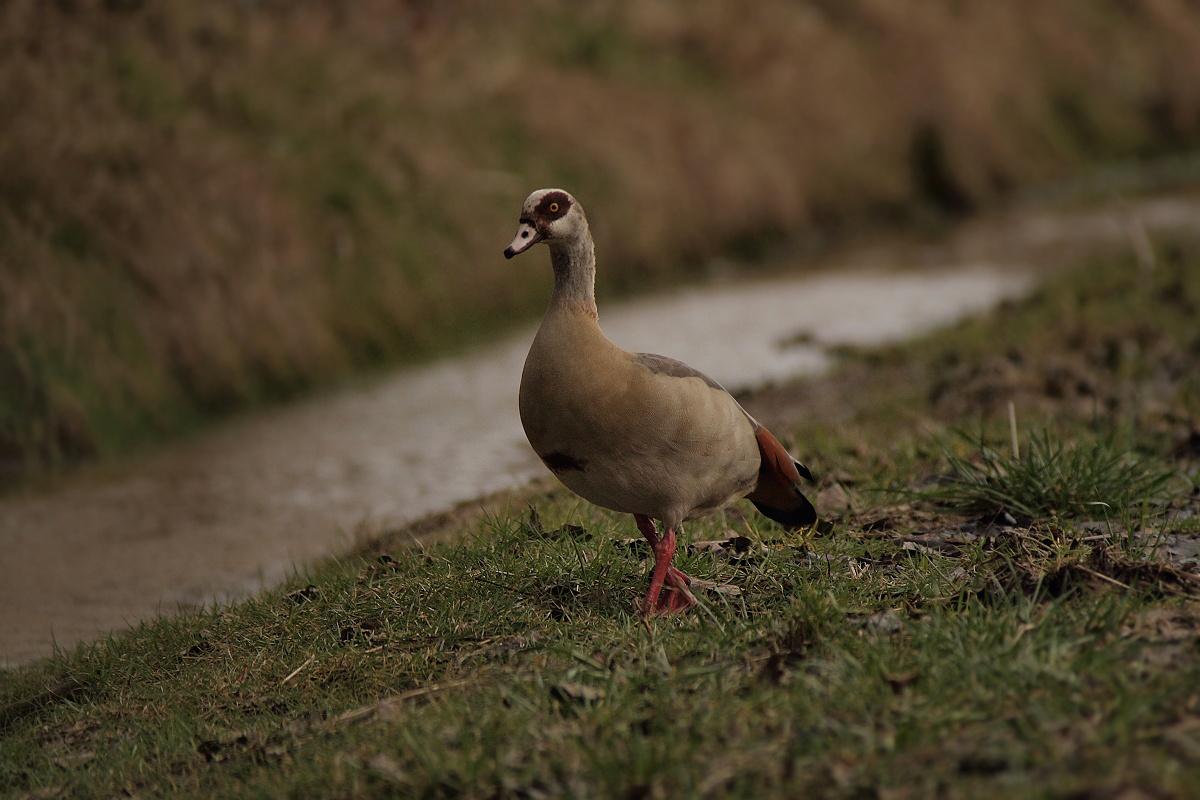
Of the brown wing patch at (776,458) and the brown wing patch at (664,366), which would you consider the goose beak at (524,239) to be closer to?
the brown wing patch at (664,366)

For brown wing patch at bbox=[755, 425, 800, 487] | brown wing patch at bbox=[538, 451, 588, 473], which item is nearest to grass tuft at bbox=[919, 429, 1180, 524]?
brown wing patch at bbox=[755, 425, 800, 487]

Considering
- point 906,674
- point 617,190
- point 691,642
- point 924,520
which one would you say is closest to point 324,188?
point 617,190

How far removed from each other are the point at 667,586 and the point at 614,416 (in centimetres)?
64

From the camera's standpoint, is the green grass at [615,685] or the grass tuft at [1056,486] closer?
the green grass at [615,685]

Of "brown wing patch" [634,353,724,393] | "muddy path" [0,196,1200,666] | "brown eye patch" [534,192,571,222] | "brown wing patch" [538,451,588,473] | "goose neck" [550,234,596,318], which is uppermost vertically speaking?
"brown eye patch" [534,192,571,222]

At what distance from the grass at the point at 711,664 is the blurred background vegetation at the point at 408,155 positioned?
10.3ft

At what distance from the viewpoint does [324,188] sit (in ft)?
28.6

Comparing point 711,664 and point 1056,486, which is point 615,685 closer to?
point 711,664

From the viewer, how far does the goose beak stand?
139 inches

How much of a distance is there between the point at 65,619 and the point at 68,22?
202 inches

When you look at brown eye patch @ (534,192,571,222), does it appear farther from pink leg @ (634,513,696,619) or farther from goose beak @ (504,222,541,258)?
pink leg @ (634,513,696,619)

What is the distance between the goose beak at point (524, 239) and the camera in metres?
3.52

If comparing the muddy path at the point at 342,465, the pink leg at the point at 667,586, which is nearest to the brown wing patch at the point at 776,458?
the pink leg at the point at 667,586

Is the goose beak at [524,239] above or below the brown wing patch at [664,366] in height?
above
